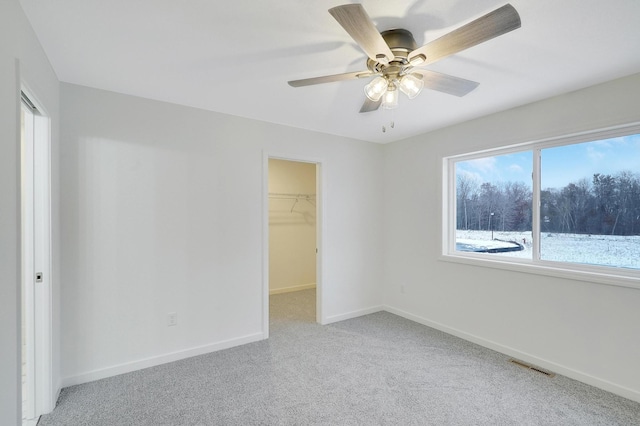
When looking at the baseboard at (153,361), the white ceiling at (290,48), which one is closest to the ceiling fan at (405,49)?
the white ceiling at (290,48)

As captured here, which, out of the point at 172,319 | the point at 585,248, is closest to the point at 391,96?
the point at 585,248

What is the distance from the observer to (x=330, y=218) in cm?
377

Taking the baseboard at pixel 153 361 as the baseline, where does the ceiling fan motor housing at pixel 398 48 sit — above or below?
above

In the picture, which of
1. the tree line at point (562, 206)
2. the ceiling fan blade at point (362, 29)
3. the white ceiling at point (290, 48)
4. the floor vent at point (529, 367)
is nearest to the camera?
the ceiling fan blade at point (362, 29)

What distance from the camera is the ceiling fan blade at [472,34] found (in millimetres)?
1149

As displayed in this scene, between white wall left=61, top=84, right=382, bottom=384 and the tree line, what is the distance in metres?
2.03

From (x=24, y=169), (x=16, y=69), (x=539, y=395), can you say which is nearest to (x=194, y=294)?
(x=24, y=169)

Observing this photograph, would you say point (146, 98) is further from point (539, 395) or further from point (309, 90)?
point (539, 395)

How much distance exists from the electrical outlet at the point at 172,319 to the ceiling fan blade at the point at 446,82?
9.11ft

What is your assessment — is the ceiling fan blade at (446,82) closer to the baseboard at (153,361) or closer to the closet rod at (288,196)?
the baseboard at (153,361)

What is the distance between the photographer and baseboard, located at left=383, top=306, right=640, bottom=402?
222 cm

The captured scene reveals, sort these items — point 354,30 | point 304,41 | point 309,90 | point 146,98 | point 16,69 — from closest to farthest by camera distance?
point 354,30 → point 16,69 → point 304,41 → point 309,90 → point 146,98

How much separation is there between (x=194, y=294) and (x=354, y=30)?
259 centimetres

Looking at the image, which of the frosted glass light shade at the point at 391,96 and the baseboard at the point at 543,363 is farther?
the baseboard at the point at 543,363
